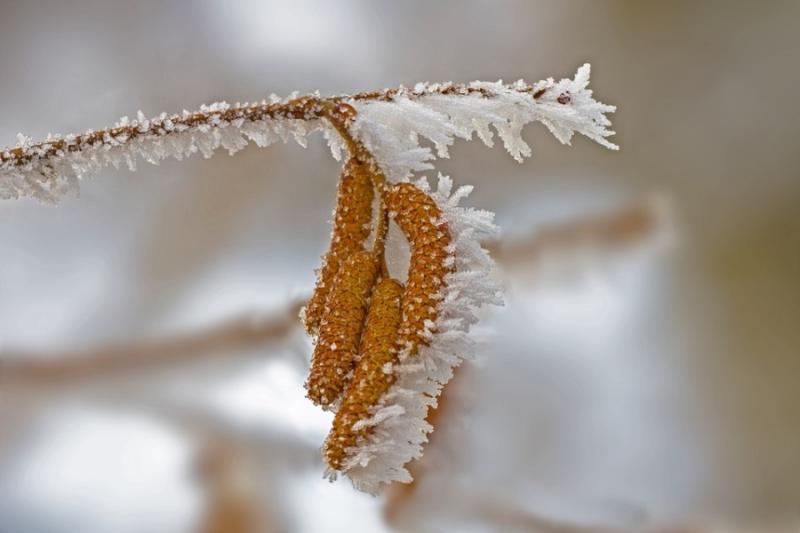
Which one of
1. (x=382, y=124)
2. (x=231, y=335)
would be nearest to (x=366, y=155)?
(x=382, y=124)

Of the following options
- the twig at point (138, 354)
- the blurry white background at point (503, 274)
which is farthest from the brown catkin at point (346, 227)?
the twig at point (138, 354)

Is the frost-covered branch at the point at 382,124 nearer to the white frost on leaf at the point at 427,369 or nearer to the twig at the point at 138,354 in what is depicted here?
the white frost on leaf at the point at 427,369

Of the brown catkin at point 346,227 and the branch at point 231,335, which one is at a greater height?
the branch at point 231,335

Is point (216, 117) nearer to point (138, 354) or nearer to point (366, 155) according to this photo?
point (366, 155)

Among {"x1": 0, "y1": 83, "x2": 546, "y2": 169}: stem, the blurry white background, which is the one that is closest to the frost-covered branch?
{"x1": 0, "y1": 83, "x2": 546, "y2": 169}: stem

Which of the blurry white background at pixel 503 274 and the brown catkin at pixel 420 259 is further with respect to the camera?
the blurry white background at pixel 503 274

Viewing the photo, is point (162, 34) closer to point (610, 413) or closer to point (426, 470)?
point (426, 470)

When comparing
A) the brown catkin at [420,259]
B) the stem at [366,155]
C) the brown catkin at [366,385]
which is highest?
the stem at [366,155]
